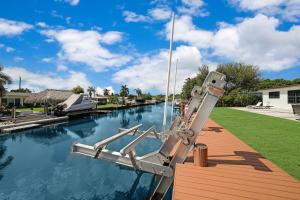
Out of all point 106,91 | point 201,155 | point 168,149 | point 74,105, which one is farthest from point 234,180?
point 106,91

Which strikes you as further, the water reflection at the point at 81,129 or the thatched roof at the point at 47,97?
the thatched roof at the point at 47,97

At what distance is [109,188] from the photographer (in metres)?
7.68

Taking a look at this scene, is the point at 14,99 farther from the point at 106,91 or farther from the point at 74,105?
the point at 106,91

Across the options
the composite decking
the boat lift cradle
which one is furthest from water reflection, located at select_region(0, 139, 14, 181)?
the composite decking

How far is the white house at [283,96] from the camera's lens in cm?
2588

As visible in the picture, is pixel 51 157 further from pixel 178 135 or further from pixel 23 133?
pixel 178 135

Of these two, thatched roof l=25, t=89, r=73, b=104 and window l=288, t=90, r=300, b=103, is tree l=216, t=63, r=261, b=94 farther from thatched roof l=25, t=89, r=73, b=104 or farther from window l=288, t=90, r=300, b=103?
thatched roof l=25, t=89, r=73, b=104

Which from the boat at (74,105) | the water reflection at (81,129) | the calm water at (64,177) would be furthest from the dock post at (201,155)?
the boat at (74,105)

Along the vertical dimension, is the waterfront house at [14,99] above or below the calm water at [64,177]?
above

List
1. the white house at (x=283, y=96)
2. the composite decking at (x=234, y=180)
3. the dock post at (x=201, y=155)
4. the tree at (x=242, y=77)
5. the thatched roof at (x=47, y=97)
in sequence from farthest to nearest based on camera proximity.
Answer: the tree at (x=242, y=77) < the thatched roof at (x=47, y=97) < the white house at (x=283, y=96) < the dock post at (x=201, y=155) < the composite decking at (x=234, y=180)

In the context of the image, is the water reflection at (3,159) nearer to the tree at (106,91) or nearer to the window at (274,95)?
the window at (274,95)

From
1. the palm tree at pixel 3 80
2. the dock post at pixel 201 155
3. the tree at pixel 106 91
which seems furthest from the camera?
the tree at pixel 106 91

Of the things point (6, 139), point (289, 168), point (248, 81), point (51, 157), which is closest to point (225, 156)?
point (289, 168)

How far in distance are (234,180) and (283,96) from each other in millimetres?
29667
